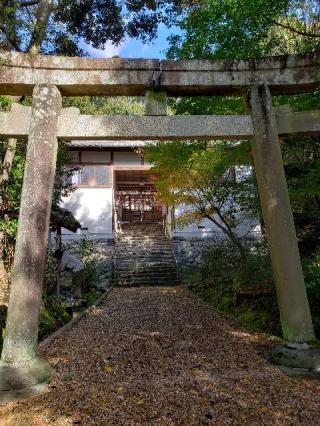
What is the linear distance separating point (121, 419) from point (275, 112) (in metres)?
4.62

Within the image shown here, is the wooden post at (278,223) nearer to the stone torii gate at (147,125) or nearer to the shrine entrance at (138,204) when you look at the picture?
the stone torii gate at (147,125)

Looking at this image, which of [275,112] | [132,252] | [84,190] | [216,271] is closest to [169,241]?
[132,252]

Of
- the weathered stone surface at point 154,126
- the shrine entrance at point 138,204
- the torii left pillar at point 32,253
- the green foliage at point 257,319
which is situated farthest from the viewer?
the shrine entrance at point 138,204

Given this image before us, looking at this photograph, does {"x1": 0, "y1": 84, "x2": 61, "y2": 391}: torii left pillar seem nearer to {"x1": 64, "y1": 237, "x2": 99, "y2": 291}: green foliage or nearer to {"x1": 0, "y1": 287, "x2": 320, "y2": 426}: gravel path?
{"x1": 0, "y1": 287, "x2": 320, "y2": 426}: gravel path

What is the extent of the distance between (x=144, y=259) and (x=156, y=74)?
11402 mm

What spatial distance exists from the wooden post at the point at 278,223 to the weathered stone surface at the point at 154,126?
21 centimetres

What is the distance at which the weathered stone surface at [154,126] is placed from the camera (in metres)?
4.94

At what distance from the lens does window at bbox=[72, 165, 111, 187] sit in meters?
18.1

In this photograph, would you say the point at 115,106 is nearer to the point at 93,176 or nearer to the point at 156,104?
the point at 93,176

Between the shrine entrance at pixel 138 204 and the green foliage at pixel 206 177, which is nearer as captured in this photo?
the green foliage at pixel 206 177

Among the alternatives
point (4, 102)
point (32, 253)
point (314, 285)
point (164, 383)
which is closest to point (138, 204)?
point (4, 102)

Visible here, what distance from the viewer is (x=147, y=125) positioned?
16.9 ft

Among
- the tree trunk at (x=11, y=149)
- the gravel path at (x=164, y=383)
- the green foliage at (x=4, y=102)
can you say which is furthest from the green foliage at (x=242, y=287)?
the green foliage at (x=4, y=102)

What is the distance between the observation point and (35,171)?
15.5 feet
